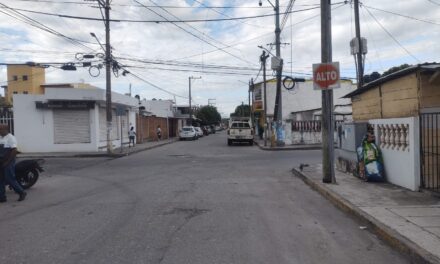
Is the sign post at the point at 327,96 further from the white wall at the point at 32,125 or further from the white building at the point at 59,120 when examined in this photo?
the white wall at the point at 32,125

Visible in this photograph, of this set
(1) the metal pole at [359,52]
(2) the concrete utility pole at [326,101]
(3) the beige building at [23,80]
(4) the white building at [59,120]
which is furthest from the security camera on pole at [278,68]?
(3) the beige building at [23,80]

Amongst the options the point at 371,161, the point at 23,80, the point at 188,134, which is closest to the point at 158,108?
the point at 188,134

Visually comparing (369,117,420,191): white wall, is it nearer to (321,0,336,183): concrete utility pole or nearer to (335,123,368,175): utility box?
(335,123,368,175): utility box

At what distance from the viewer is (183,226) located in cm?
838

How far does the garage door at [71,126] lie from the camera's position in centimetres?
3234

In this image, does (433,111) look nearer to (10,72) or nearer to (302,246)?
(302,246)

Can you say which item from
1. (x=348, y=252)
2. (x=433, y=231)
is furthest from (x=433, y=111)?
(x=348, y=252)

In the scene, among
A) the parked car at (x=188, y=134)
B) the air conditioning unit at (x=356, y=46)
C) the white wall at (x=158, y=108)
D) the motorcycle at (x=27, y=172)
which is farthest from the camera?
the white wall at (x=158, y=108)

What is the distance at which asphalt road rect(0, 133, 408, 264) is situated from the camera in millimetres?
6547

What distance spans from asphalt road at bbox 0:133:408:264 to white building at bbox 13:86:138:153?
1805cm

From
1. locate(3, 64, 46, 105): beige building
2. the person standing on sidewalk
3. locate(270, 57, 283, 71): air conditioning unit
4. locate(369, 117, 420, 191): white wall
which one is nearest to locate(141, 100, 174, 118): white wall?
locate(3, 64, 46, 105): beige building

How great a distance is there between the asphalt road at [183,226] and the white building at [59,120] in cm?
1805

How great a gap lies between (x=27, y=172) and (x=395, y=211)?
974cm

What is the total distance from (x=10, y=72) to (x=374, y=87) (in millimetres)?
72900
